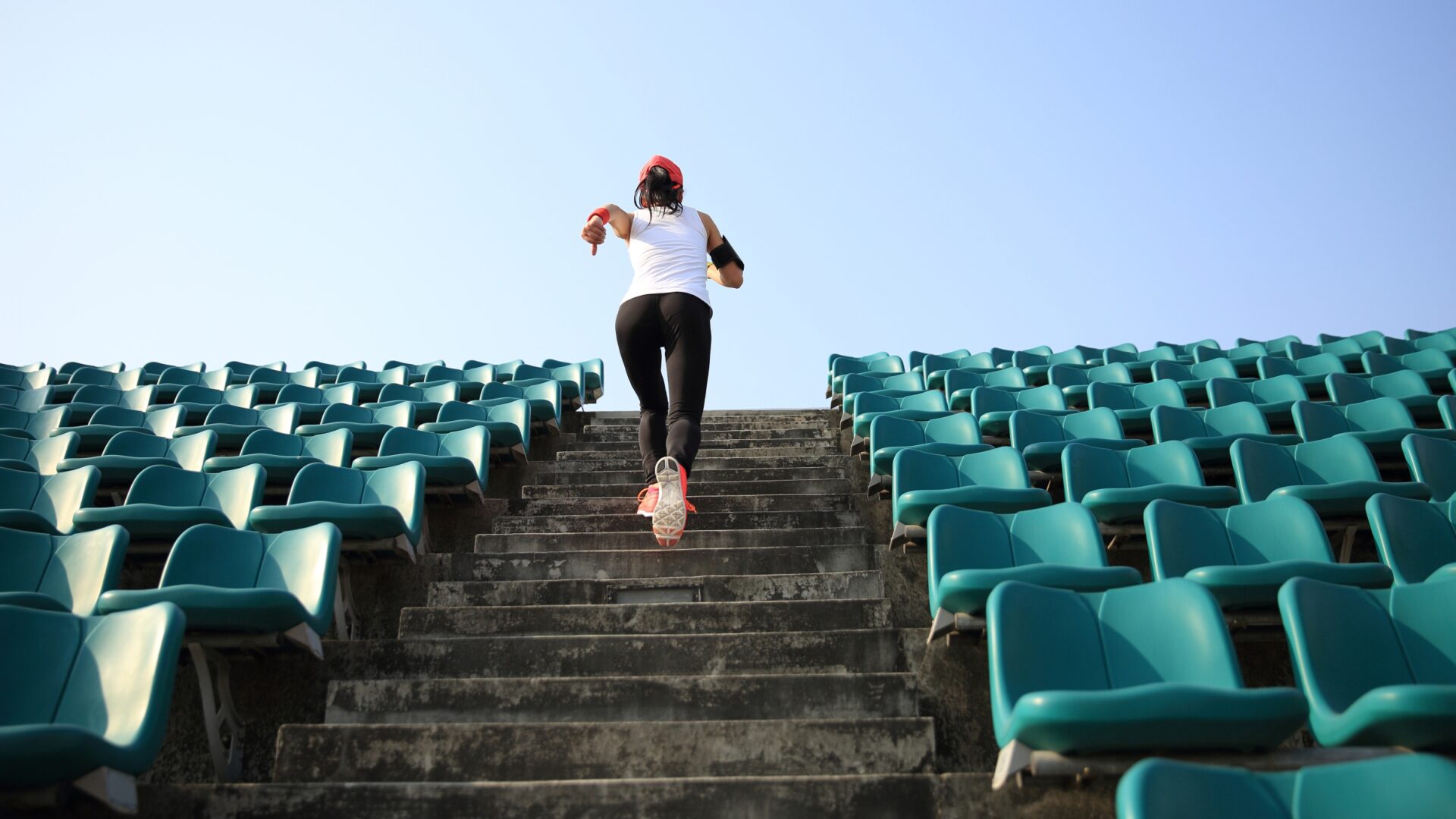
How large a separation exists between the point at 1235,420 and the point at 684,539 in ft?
10.1

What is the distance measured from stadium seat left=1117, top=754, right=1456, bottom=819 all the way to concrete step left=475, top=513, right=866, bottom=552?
8.38ft

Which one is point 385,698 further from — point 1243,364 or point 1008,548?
point 1243,364

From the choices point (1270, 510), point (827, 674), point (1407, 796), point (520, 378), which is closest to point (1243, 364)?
point (1270, 510)

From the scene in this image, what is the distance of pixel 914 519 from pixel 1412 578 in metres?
1.52

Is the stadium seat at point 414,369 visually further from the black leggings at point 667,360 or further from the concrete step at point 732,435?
the black leggings at point 667,360

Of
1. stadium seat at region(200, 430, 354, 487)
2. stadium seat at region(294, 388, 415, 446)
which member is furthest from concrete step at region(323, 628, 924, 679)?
stadium seat at region(294, 388, 415, 446)

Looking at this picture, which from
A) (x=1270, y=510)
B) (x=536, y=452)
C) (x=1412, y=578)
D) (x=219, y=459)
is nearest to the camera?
(x=1412, y=578)

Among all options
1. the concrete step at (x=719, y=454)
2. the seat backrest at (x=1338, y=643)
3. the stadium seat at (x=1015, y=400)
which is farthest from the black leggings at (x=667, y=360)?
the stadium seat at (x=1015, y=400)

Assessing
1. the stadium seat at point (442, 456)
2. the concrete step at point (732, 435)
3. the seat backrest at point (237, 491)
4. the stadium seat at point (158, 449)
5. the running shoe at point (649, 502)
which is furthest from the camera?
the concrete step at point (732, 435)

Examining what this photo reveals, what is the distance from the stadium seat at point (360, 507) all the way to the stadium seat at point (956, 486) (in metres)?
1.80

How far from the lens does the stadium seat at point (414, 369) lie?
8461 millimetres

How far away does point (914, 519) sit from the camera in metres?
3.62

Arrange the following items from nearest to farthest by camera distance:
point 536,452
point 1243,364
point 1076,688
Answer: point 1076,688 < point 536,452 < point 1243,364

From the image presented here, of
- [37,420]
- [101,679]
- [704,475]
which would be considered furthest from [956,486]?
[37,420]
